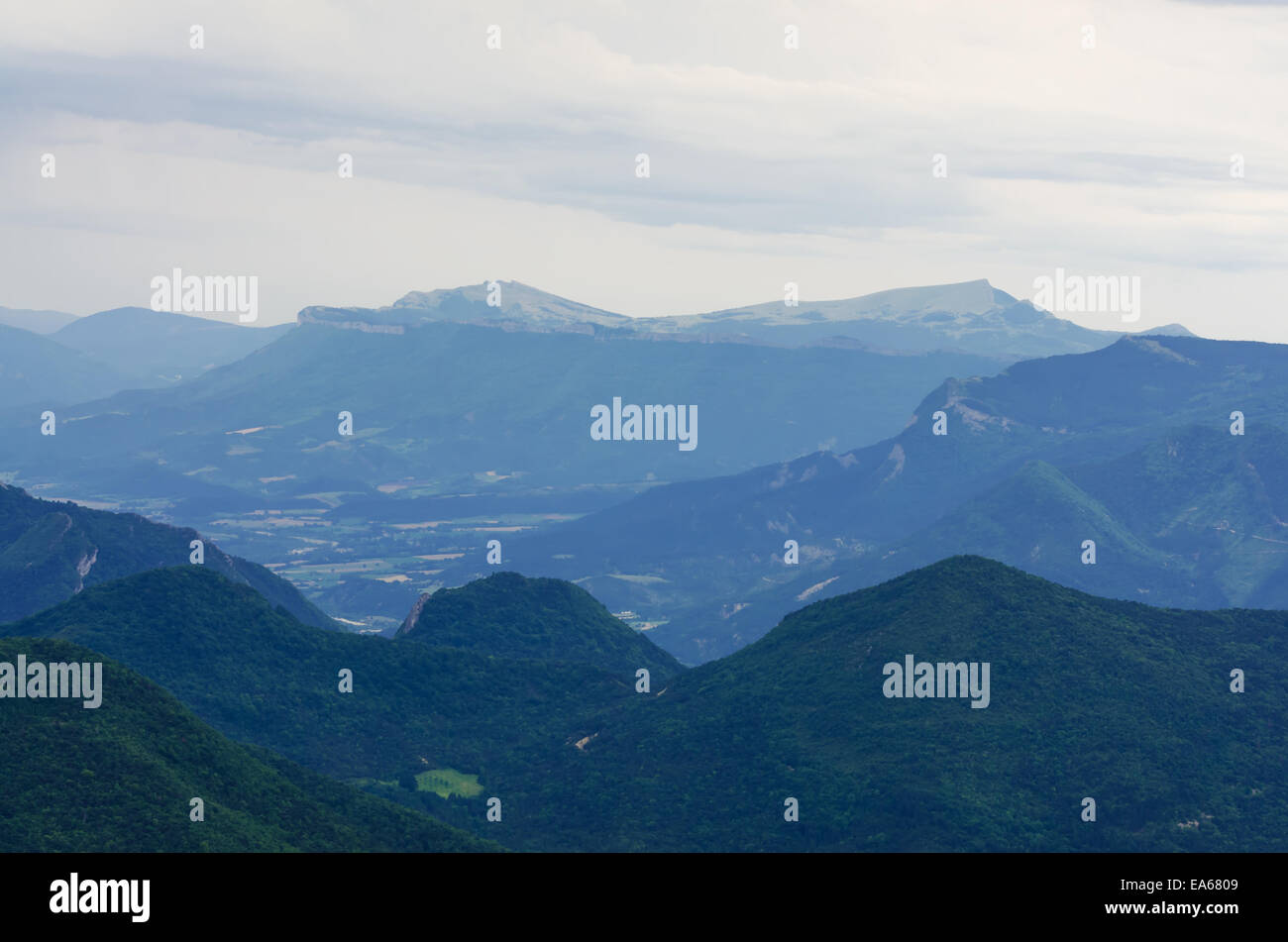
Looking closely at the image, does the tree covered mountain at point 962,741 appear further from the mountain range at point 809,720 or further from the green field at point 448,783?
the green field at point 448,783

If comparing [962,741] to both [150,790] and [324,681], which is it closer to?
[150,790]

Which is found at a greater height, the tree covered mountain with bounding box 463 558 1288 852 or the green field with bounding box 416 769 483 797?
the tree covered mountain with bounding box 463 558 1288 852

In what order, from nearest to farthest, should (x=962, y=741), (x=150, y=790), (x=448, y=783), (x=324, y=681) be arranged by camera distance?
(x=150, y=790), (x=962, y=741), (x=448, y=783), (x=324, y=681)

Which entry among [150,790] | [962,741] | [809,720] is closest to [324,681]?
[809,720]

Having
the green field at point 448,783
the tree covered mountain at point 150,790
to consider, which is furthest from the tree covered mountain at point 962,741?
the tree covered mountain at point 150,790

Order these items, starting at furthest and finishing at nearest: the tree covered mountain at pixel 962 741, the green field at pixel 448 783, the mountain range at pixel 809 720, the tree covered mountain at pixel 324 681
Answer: the tree covered mountain at pixel 324 681
the green field at pixel 448 783
the mountain range at pixel 809 720
the tree covered mountain at pixel 962 741

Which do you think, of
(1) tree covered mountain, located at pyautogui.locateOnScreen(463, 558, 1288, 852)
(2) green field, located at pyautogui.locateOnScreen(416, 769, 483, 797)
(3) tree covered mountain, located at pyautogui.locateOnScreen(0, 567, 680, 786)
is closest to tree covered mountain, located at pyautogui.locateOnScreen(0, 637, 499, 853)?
(1) tree covered mountain, located at pyautogui.locateOnScreen(463, 558, 1288, 852)

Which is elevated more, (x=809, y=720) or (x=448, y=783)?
(x=809, y=720)

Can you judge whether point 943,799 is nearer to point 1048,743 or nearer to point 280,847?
point 1048,743

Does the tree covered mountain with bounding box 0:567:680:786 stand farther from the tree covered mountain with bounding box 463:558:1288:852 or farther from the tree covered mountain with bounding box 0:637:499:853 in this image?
the tree covered mountain with bounding box 0:637:499:853

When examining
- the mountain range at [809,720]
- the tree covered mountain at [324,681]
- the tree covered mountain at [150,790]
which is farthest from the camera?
the tree covered mountain at [324,681]

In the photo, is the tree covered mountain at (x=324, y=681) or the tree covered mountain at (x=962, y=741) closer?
the tree covered mountain at (x=962, y=741)
